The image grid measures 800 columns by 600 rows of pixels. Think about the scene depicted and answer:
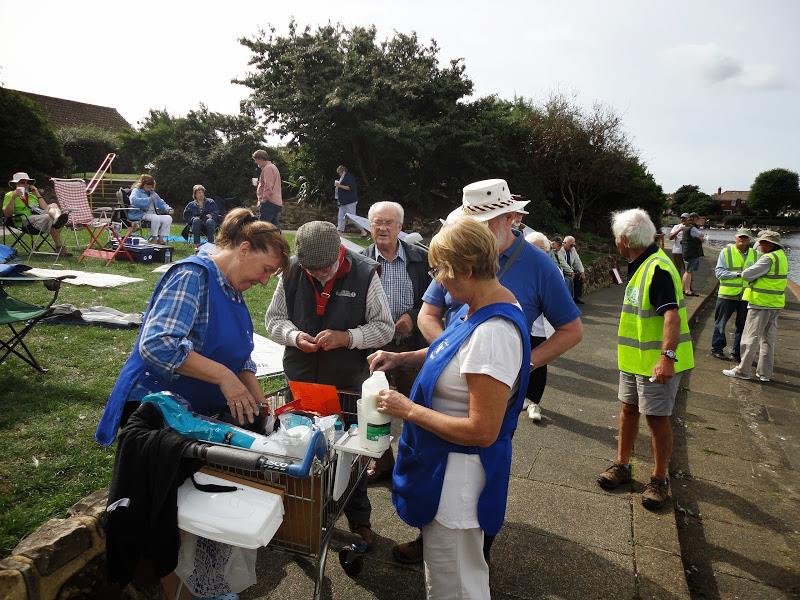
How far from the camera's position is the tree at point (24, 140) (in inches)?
787

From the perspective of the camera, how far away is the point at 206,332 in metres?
2.24

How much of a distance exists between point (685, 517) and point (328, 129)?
49.0ft

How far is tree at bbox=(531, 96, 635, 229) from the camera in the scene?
20016 mm

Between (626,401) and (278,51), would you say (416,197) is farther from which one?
(626,401)

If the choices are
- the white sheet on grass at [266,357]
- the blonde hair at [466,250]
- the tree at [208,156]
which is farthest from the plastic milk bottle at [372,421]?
the tree at [208,156]

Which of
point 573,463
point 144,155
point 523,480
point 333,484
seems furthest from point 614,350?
point 144,155

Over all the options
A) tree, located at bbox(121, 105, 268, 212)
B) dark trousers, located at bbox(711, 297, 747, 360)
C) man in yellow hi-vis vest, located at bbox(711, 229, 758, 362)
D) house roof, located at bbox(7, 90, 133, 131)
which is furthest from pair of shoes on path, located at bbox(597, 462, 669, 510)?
house roof, located at bbox(7, 90, 133, 131)

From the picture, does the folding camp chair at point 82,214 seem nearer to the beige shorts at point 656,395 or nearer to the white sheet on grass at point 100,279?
the white sheet on grass at point 100,279

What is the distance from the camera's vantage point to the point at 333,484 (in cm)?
217

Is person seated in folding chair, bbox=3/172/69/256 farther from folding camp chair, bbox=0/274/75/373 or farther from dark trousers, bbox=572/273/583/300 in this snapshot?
dark trousers, bbox=572/273/583/300

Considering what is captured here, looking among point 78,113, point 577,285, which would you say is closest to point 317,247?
point 577,285

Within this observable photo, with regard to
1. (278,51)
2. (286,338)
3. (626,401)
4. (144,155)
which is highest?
(278,51)

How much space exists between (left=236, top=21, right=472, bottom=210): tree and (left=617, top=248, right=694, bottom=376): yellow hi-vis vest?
12652 mm

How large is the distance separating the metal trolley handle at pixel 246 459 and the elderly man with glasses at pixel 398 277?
211cm
